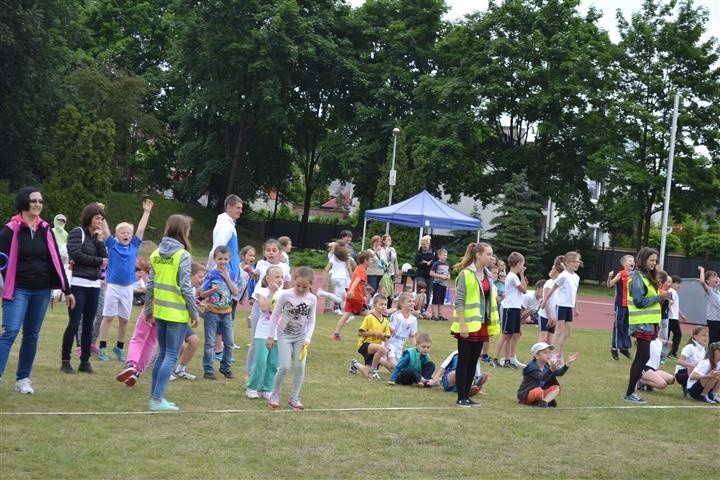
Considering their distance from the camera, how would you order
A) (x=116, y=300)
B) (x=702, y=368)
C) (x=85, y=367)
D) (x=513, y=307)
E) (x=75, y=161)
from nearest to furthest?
1. (x=85, y=367)
2. (x=116, y=300)
3. (x=702, y=368)
4. (x=513, y=307)
5. (x=75, y=161)

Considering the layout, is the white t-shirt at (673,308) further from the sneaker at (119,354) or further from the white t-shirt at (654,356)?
the sneaker at (119,354)

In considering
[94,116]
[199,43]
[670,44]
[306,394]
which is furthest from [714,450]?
[199,43]

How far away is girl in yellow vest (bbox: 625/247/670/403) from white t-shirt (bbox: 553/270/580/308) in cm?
330

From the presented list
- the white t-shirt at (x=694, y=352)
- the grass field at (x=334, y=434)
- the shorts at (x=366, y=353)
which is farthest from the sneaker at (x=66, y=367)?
the white t-shirt at (x=694, y=352)

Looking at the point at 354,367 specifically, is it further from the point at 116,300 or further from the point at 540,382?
the point at 116,300

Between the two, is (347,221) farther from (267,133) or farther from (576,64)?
(576,64)

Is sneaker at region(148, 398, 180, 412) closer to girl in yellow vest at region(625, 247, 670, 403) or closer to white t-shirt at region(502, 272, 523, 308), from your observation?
girl in yellow vest at region(625, 247, 670, 403)

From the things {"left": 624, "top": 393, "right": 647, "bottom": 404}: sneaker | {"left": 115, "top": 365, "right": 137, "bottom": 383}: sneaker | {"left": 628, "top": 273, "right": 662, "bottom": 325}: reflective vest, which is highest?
{"left": 628, "top": 273, "right": 662, "bottom": 325}: reflective vest

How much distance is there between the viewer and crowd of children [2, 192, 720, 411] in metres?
9.34

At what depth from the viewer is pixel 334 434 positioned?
871cm

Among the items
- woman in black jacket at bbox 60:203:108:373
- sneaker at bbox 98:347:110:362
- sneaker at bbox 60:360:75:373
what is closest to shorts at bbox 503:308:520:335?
sneaker at bbox 98:347:110:362

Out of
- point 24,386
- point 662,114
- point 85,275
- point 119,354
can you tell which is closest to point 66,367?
point 85,275

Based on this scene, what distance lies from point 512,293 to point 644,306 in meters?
3.80

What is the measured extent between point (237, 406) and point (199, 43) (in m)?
43.1
